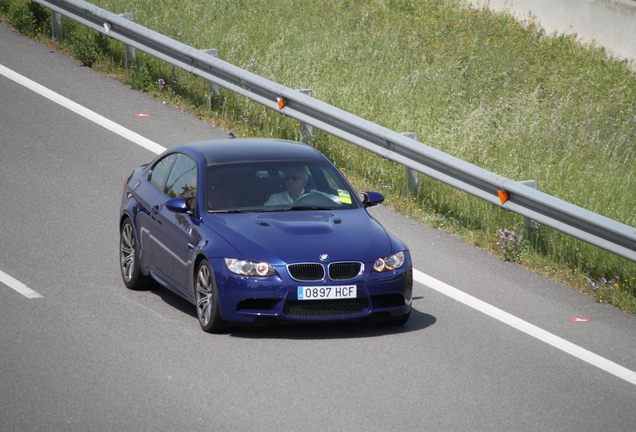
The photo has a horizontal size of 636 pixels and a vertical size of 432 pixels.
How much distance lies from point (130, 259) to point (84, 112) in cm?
589

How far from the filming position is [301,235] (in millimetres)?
7172

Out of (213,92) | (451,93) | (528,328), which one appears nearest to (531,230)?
(528,328)

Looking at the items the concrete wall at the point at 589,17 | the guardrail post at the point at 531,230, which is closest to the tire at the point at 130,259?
the guardrail post at the point at 531,230

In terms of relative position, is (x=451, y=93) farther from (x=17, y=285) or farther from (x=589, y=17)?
(x=17, y=285)

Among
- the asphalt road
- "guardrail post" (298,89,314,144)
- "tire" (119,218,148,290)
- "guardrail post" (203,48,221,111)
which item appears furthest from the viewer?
"guardrail post" (203,48,221,111)

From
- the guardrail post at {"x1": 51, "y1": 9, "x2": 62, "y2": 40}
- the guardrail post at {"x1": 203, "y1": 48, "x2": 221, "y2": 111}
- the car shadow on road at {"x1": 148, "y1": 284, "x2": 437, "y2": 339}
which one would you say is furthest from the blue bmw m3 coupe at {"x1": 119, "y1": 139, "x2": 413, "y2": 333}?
the guardrail post at {"x1": 51, "y1": 9, "x2": 62, "y2": 40}

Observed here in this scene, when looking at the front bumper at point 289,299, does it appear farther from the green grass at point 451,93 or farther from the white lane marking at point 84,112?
the white lane marking at point 84,112

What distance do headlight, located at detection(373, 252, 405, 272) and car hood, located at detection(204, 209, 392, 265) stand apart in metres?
0.04

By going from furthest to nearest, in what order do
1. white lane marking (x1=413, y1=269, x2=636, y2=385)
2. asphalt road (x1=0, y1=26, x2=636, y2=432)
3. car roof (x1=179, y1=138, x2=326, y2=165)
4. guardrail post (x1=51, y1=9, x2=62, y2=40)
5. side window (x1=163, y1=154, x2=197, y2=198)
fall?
guardrail post (x1=51, y1=9, x2=62, y2=40), car roof (x1=179, y1=138, x2=326, y2=165), side window (x1=163, y1=154, x2=197, y2=198), white lane marking (x1=413, y1=269, x2=636, y2=385), asphalt road (x1=0, y1=26, x2=636, y2=432)

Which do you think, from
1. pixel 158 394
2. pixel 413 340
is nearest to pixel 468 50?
pixel 413 340

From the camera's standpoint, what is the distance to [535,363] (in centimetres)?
678

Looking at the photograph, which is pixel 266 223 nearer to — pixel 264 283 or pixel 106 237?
pixel 264 283

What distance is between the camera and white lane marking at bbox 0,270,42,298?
25.6ft

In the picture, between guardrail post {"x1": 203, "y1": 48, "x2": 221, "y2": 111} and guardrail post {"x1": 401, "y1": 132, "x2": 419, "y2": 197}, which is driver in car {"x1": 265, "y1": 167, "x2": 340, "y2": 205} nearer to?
guardrail post {"x1": 401, "y1": 132, "x2": 419, "y2": 197}
